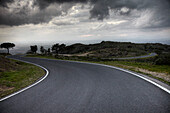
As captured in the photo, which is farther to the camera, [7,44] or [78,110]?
[7,44]

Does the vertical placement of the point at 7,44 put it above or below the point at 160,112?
above

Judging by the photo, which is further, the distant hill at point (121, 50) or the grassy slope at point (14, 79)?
the distant hill at point (121, 50)

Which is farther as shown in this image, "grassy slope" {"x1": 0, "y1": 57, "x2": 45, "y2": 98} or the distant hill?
the distant hill

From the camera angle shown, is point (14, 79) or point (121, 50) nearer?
point (14, 79)

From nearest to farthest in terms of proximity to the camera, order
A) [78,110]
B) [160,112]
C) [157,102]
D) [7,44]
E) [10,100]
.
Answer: [160,112]
[78,110]
[157,102]
[10,100]
[7,44]

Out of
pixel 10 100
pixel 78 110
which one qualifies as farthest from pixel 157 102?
pixel 10 100

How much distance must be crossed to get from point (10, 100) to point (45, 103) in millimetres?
1495

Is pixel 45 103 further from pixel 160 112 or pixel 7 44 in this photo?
pixel 7 44

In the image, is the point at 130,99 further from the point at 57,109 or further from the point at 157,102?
the point at 57,109

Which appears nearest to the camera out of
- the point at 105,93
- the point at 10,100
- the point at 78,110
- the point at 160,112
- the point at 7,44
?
the point at 160,112

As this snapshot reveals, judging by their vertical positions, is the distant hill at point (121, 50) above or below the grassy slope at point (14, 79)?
above

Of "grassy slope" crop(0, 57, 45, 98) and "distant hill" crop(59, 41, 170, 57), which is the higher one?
"distant hill" crop(59, 41, 170, 57)

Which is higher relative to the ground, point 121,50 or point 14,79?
point 121,50

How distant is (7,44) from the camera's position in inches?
3418
